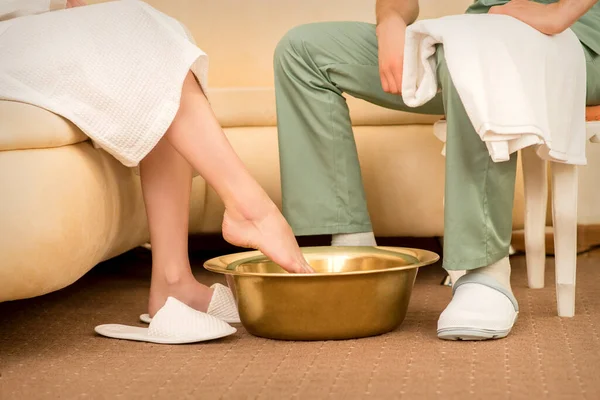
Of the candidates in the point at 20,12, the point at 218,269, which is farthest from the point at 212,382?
the point at 20,12

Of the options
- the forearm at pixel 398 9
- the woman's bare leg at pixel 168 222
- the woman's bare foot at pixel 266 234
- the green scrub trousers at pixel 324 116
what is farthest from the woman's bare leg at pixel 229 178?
the forearm at pixel 398 9

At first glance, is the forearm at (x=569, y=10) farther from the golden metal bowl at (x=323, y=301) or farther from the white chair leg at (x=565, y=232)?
the golden metal bowl at (x=323, y=301)

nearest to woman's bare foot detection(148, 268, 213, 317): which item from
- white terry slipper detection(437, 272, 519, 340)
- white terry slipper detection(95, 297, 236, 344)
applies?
white terry slipper detection(95, 297, 236, 344)

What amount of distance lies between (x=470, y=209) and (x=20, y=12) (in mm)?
756

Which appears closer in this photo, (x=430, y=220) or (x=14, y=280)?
(x=14, y=280)

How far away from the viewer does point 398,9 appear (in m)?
1.56

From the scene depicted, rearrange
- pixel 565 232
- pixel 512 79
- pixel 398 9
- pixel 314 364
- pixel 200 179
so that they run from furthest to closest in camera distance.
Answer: pixel 200 179 < pixel 398 9 < pixel 565 232 < pixel 512 79 < pixel 314 364

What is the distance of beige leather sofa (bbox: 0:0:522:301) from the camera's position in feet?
3.87

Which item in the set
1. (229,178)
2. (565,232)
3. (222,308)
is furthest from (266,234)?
(565,232)

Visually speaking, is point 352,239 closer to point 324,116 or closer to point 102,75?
point 324,116

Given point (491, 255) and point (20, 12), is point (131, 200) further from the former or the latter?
point (491, 255)

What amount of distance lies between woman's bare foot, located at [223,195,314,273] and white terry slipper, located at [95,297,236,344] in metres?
0.12

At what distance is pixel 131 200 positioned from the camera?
5.07ft

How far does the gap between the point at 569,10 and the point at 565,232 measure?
1.09 ft
